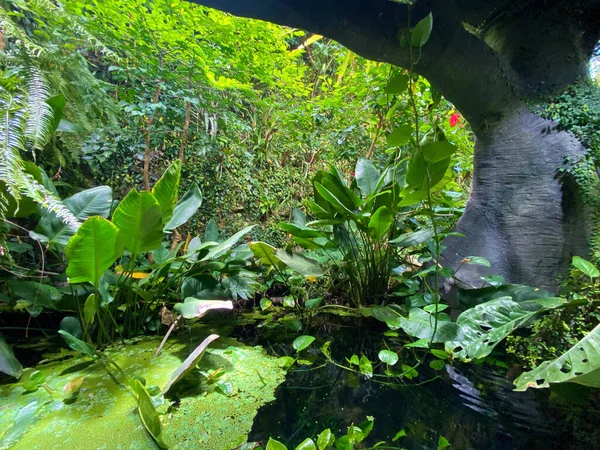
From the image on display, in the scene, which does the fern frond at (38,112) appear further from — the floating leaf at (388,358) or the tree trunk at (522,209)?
the tree trunk at (522,209)

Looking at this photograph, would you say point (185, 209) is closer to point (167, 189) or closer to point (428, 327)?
point (167, 189)

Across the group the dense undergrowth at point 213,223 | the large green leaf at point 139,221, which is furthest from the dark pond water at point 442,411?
the large green leaf at point 139,221

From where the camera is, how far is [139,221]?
0.83 meters

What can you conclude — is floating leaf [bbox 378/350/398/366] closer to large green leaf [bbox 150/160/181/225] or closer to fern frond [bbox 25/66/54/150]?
large green leaf [bbox 150/160/181/225]

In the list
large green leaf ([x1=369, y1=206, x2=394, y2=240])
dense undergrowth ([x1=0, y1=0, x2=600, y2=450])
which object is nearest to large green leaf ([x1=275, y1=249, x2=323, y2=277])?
dense undergrowth ([x1=0, y1=0, x2=600, y2=450])

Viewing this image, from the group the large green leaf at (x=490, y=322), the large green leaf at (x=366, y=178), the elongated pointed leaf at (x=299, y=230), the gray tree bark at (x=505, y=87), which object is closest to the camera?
the large green leaf at (x=490, y=322)

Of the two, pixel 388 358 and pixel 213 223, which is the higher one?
pixel 213 223

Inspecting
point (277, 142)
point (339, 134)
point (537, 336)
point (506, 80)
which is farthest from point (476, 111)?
point (277, 142)

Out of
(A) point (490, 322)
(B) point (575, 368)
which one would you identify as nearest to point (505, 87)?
(A) point (490, 322)

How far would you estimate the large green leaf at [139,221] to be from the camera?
0.80 metres

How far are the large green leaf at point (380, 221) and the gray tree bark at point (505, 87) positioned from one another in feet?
1.16

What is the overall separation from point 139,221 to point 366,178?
3.10 ft

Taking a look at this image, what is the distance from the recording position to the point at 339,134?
2.57 m

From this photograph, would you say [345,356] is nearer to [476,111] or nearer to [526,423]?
[526,423]
